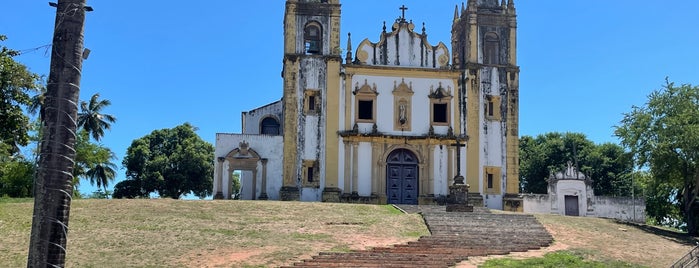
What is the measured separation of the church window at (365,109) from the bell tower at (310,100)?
A: 3.84 ft

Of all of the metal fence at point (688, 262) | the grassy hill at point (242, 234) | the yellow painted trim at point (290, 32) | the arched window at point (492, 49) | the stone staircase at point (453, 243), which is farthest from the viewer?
the arched window at point (492, 49)

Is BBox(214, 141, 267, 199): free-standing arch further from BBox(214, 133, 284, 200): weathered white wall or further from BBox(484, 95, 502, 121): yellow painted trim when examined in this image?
BBox(484, 95, 502, 121): yellow painted trim

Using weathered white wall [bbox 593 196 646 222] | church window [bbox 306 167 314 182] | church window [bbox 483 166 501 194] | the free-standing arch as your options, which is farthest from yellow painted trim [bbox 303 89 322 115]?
weathered white wall [bbox 593 196 646 222]

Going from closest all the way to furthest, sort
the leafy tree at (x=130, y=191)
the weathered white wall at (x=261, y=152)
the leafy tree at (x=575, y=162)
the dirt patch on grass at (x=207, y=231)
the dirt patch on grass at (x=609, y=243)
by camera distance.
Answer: the dirt patch on grass at (x=207, y=231), the dirt patch on grass at (x=609, y=243), the weathered white wall at (x=261, y=152), the leafy tree at (x=130, y=191), the leafy tree at (x=575, y=162)

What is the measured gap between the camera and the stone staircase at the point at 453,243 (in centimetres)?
1930

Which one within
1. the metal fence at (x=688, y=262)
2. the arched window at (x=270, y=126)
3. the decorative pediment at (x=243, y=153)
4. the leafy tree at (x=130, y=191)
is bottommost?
the metal fence at (x=688, y=262)

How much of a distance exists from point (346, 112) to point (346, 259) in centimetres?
1614

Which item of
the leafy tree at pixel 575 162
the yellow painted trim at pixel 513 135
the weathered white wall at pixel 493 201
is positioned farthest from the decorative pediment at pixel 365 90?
the leafy tree at pixel 575 162

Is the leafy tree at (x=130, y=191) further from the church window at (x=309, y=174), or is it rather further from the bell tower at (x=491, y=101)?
the bell tower at (x=491, y=101)

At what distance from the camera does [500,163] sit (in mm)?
35469

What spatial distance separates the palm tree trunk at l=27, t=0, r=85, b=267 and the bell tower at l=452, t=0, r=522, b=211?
1109 inches

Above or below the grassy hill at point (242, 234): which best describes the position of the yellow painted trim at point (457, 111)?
above

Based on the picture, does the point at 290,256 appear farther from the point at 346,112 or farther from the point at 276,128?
the point at 276,128

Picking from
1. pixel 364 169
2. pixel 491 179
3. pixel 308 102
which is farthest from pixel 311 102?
pixel 491 179
